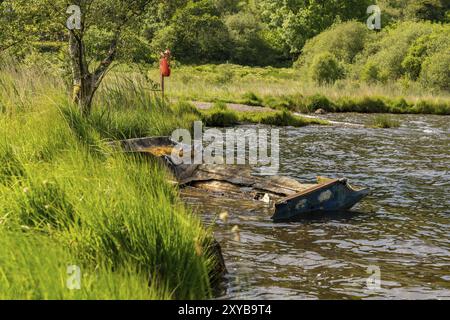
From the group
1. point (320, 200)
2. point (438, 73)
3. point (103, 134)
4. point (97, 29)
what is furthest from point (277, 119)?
point (438, 73)

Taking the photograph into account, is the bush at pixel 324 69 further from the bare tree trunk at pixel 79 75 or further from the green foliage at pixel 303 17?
the green foliage at pixel 303 17

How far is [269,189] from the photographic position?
1281cm

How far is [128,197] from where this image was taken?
7.29 m

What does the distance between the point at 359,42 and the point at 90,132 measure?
61190 mm

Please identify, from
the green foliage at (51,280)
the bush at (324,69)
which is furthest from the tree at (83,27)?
the bush at (324,69)

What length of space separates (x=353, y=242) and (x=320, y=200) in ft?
6.16

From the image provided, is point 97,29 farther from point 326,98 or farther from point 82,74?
point 326,98

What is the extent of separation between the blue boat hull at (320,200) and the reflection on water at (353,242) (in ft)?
0.88

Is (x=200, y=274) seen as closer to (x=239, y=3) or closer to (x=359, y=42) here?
(x=359, y=42)

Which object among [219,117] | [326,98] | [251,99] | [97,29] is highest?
[97,29]

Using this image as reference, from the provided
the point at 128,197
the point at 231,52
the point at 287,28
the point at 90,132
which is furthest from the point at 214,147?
the point at 287,28

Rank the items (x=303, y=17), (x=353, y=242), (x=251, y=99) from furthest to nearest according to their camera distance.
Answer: (x=303, y=17) < (x=251, y=99) < (x=353, y=242)

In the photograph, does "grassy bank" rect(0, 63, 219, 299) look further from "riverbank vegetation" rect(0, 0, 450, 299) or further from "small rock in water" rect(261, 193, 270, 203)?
"small rock in water" rect(261, 193, 270, 203)
